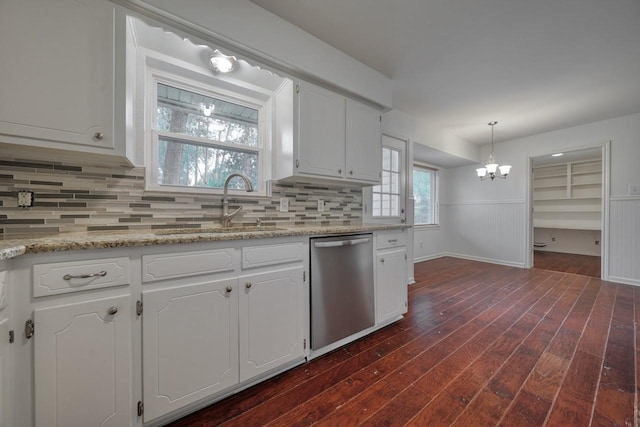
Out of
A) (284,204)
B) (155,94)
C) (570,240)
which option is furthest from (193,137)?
(570,240)

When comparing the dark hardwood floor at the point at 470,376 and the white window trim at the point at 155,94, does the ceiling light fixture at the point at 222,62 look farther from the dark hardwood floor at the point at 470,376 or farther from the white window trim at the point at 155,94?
the dark hardwood floor at the point at 470,376

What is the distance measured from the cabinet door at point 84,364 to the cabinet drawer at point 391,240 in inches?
67.5

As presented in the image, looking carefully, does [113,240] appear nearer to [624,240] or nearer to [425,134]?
[425,134]

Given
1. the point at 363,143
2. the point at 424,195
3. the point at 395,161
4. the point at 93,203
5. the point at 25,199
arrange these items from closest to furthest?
the point at 25,199, the point at 93,203, the point at 363,143, the point at 395,161, the point at 424,195

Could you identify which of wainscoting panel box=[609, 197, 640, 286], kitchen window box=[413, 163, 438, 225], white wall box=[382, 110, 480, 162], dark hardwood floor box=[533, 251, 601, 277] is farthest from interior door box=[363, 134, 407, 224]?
dark hardwood floor box=[533, 251, 601, 277]

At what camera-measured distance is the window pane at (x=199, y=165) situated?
1.72 metres

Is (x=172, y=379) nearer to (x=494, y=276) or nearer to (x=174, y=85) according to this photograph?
(x=174, y=85)

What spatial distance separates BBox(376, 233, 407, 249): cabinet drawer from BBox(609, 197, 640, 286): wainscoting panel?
12.3 ft

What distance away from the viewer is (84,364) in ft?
3.21

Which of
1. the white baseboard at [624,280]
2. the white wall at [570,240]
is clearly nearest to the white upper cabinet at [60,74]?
the white baseboard at [624,280]

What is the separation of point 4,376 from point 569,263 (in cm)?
735

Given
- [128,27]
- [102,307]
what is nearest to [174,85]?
[128,27]

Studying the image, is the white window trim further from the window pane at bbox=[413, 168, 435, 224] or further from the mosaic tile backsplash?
the window pane at bbox=[413, 168, 435, 224]

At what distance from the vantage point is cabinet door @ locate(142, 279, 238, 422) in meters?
1.11
